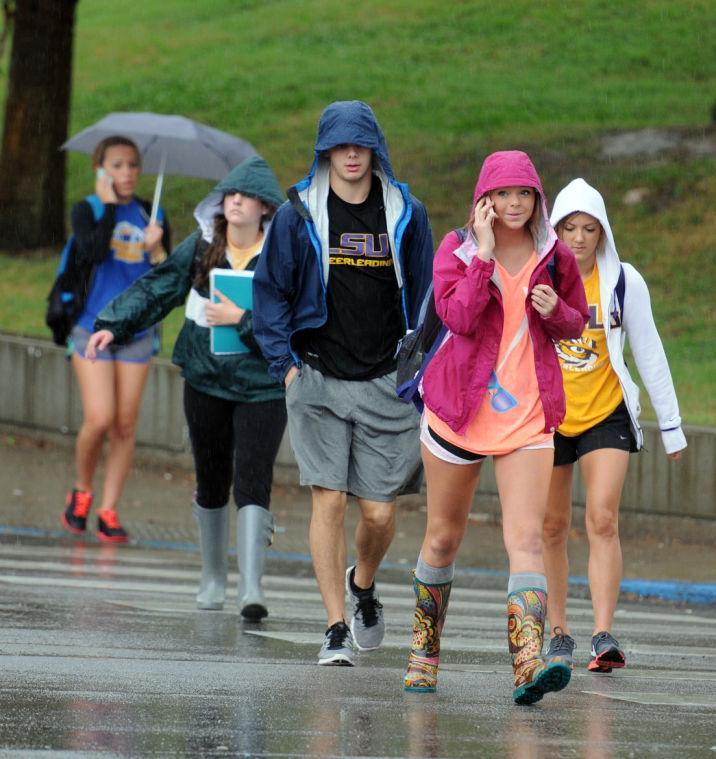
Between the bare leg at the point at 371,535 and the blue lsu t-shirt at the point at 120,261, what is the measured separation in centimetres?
420

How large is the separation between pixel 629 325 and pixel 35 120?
1363 centimetres

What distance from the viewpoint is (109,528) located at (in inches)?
461

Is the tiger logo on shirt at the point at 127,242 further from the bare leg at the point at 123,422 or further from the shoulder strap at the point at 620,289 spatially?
the shoulder strap at the point at 620,289

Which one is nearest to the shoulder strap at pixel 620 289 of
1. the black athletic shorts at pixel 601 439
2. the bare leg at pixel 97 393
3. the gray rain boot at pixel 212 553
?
the black athletic shorts at pixel 601 439

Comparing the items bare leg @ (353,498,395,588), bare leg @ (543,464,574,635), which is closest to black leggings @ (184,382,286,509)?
bare leg @ (353,498,395,588)

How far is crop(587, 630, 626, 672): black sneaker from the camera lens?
7062mm

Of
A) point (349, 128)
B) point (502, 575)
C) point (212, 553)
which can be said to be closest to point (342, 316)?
point (349, 128)

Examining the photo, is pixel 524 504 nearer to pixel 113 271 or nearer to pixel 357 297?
pixel 357 297

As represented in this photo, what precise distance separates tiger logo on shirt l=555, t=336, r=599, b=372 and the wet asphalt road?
1157mm

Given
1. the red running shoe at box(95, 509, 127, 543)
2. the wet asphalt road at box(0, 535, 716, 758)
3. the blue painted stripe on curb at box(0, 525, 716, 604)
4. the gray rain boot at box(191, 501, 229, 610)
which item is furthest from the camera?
the red running shoe at box(95, 509, 127, 543)

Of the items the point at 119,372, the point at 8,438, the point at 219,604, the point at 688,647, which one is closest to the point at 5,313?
the point at 8,438

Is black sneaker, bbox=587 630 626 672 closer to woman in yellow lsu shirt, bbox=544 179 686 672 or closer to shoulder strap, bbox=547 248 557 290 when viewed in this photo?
woman in yellow lsu shirt, bbox=544 179 686 672

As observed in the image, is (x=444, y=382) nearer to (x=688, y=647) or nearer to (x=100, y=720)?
(x=100, y=720)

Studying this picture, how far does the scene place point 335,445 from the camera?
712cm
